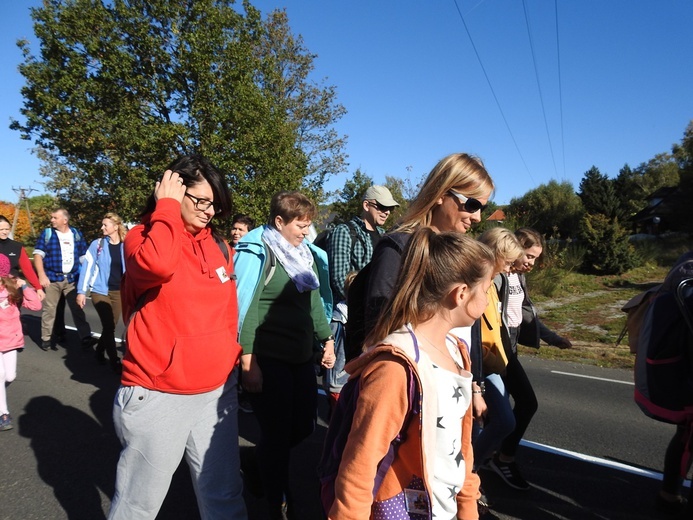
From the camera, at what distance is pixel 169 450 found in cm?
204

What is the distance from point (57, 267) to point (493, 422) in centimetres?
714

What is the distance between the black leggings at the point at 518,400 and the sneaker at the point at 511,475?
9 centimetres

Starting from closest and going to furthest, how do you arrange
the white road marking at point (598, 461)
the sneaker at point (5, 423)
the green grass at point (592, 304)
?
the white road marking at point (598, 461)
the sneaker at point (5, 423)
the green grass at point (592, 304)

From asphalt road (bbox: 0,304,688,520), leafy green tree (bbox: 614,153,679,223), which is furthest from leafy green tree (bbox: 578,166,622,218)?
asphalt road (bbox: 0,304,688,520)

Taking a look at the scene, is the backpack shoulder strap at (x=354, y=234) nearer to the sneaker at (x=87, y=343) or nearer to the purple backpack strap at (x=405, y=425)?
the purple backpack strap at (x=405, y=425)

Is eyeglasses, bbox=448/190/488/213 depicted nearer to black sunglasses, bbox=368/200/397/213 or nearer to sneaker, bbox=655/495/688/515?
sneaker, bbox=655/495/688/515

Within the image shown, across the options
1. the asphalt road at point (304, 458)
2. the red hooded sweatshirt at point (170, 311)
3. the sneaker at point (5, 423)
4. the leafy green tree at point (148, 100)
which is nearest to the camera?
the red hooded sweatshirt at point (170, 311)

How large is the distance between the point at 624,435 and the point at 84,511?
4554 mm

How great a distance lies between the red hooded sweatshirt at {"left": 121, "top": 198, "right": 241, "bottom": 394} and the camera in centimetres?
191

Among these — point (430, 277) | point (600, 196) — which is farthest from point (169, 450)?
point (600, 196)

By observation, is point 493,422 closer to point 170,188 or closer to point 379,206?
point 170,188

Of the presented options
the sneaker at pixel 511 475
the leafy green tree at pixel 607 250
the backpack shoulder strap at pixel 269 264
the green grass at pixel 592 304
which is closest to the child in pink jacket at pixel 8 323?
the backpack shoulder strap at pixel 269 264

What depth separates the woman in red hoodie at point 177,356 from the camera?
1964mm

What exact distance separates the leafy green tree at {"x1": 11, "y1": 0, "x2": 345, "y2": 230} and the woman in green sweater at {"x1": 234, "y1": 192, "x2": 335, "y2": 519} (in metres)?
12.4
